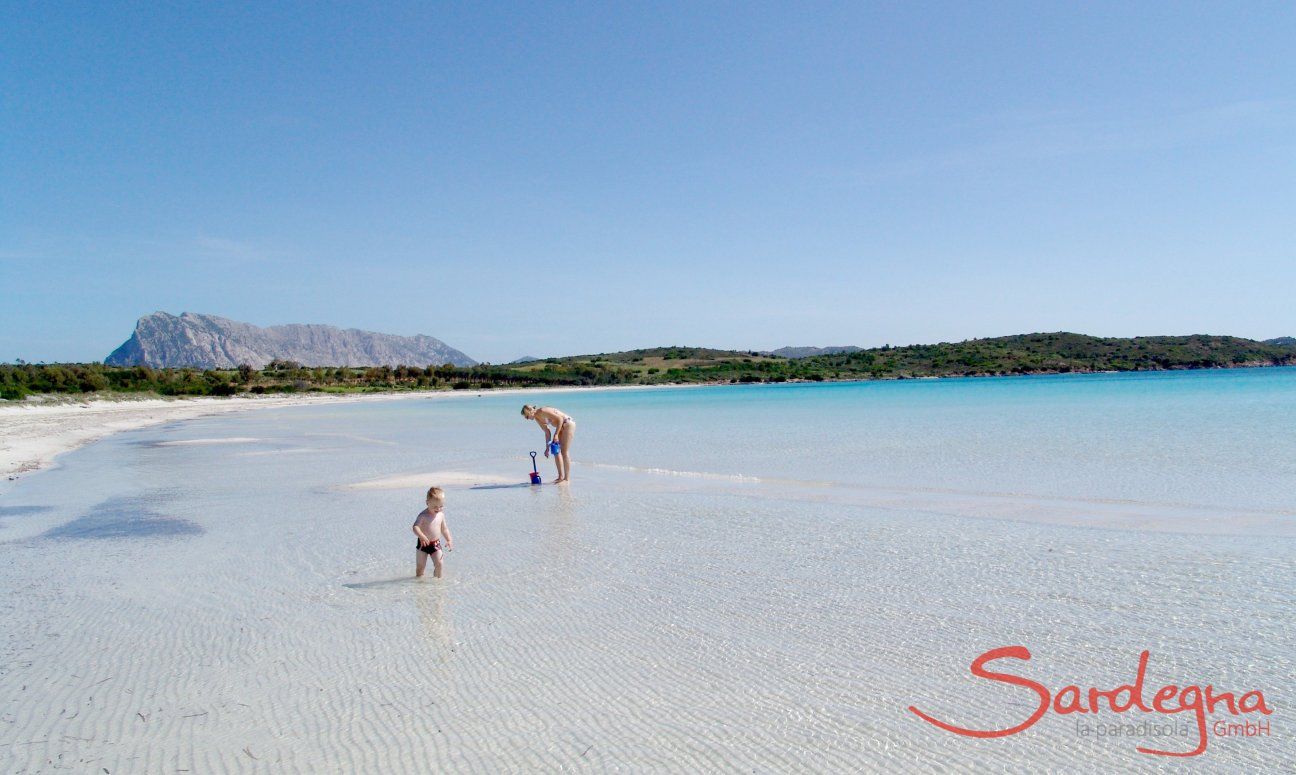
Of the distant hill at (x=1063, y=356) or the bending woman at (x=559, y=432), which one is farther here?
the distant hill at (x=1063, y=356)

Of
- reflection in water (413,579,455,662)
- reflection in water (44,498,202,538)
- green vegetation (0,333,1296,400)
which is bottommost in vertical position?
reflection in water (44,498,202,538)

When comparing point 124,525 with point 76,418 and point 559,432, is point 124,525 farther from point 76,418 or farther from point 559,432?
point 76,418

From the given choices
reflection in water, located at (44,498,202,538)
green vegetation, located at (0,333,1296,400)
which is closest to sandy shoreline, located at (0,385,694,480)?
reflection in water, located at (44,498,202,538)

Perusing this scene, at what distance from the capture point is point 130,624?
5746mm

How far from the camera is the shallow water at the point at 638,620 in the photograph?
3.73m

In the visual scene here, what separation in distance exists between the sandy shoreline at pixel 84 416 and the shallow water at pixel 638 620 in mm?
8164

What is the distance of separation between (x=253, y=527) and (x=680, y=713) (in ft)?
24.8

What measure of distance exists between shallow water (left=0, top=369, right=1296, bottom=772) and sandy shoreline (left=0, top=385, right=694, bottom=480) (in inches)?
321

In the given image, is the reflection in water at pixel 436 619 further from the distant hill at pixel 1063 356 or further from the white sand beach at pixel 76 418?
the distant hill at pixel 1063 356

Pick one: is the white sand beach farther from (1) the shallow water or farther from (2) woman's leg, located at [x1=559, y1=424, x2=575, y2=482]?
(2) woman's leg, located at [x1=559, y1=424, x2=575, y2=482]

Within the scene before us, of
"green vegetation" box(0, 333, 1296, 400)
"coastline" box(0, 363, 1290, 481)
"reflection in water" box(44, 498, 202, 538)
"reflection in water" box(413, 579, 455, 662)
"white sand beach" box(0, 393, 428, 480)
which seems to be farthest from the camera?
"green vegetation" box(0, 333, 1296, 400)

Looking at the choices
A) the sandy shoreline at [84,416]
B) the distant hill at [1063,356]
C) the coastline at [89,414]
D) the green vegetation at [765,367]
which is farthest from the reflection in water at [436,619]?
the distant hill at [1063,356]

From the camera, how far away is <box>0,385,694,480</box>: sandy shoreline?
19.6m

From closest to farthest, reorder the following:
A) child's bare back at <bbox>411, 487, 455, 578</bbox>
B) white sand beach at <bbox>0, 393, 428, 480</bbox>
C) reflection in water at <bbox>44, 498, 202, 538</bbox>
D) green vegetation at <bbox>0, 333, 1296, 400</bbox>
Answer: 1. child's bare back at <bbox>411, 487, 455, 578</bbox>
2. reflection in water at <bbox>44, 498, 202, 538</bbox>
3. white sand beach at <bbox>0, 393, 428, 480</bbox>
4. green vegetation at <bbox>0, 333, 1296, 400</bbox>
